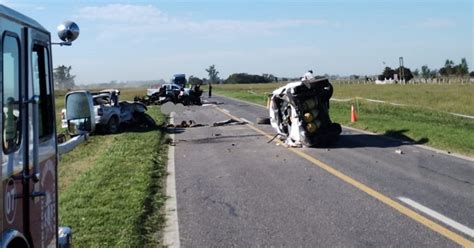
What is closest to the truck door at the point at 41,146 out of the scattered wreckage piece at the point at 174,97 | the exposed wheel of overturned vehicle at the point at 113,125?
the exposed wheel of overturned vehicle at the point at 113,125

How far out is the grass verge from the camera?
6.80m

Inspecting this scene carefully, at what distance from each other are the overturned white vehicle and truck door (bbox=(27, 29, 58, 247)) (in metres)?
11.4

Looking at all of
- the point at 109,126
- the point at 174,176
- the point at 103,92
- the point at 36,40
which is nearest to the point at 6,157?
the point at 36,40

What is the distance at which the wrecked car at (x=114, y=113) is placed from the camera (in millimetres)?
22250

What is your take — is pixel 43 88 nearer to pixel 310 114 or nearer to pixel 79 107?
pixel 79 107

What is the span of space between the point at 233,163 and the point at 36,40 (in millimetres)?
9282

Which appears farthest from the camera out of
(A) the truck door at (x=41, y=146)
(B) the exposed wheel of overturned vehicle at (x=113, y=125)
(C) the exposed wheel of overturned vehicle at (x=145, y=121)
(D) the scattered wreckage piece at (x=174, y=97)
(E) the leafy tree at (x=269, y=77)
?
(E) the leafy tree at (x=269, y=77)

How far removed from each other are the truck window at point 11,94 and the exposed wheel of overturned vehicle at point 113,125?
19.5 m

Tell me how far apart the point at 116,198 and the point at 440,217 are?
463 centimetres

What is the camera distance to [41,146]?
Answer: 3.79 metres

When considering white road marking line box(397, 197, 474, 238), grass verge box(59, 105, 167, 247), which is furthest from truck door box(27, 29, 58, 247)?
white road marking line box(397, 197, 474, 238)

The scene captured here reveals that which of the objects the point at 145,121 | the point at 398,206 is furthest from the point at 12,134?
the point at 145,121

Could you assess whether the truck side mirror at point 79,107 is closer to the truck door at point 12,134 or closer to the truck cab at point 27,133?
the truck cab at point 27,133

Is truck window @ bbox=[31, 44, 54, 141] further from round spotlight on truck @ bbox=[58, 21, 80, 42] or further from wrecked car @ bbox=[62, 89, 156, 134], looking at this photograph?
wrecked car @ bbox=[62, 89, 156, 134]
